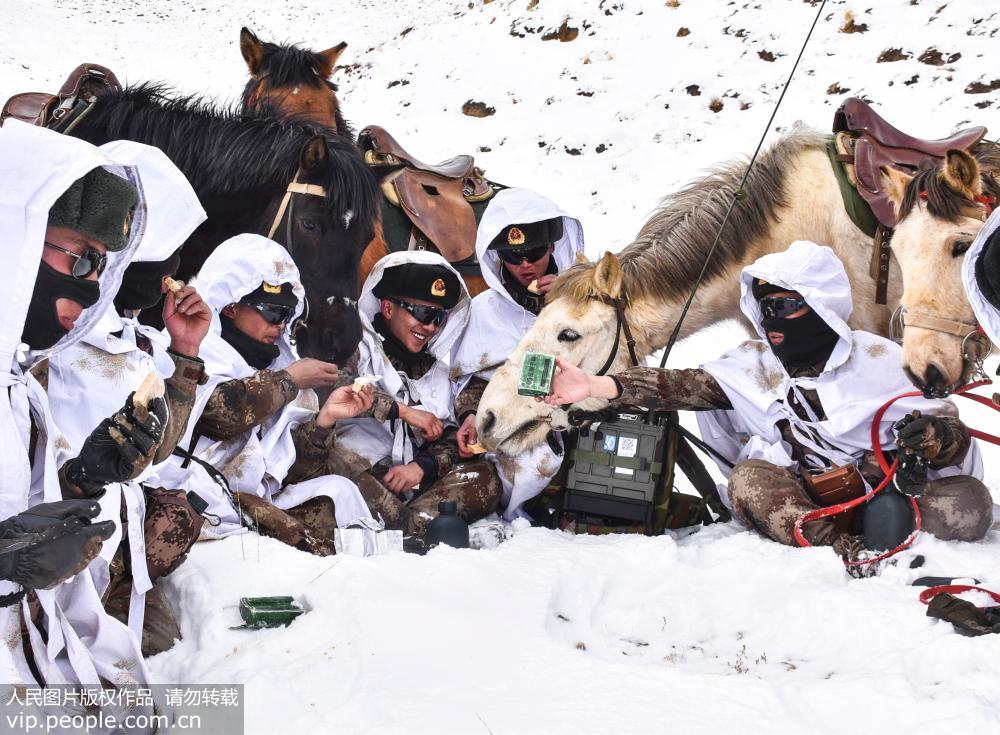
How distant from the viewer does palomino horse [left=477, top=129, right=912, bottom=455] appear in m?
4.97

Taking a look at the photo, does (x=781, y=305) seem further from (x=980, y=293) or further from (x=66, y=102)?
(x=66, y=102)

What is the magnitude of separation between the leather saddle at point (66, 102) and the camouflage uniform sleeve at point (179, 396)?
291cm

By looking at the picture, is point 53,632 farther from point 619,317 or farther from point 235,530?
point 619,317

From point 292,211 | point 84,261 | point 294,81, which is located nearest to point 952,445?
point 84,261

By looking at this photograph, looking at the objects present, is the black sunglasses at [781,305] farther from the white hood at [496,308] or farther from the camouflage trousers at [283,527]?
the camouflage trousers at [283,527]

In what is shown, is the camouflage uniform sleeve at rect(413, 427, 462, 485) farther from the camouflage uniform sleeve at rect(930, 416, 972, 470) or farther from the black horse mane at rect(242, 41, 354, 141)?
the black horse mane at rect(242, 41, 354, 141)

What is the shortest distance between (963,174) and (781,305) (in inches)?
36.3

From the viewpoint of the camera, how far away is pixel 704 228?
17.6 ft

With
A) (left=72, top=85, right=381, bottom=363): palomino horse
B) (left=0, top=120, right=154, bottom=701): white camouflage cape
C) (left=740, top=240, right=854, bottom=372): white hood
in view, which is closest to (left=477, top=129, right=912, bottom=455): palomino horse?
(left=740, top=240, right=854, bottom=372): white hood

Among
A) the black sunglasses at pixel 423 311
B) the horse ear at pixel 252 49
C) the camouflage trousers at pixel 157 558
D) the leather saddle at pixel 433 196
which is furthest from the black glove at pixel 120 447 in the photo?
the horse ear at pixel 252 49

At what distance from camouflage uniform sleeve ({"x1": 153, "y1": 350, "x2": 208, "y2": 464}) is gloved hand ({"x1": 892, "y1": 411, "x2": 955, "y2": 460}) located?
8.69 ft

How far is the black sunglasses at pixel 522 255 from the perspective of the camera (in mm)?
5645

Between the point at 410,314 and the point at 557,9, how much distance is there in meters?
12.9

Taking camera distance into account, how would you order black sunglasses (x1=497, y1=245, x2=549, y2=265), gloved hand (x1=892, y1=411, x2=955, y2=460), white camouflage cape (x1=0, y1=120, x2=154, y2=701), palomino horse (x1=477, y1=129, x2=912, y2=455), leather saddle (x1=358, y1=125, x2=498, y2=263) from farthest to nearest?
1. leather saddle (x1=358, y1=125, x2=498, y2=263)
2. black sunglasses (x1=497, y1=245, x2=549, y2=265)
3. palomino horse (x1=477, y1=129, x2=912, y2=455)
4. gloved hand (x1=892, y1=411, x2=955, y2=460)
5. white camouflage cape (x1=0, y1=120, x2=154, y2=701)
